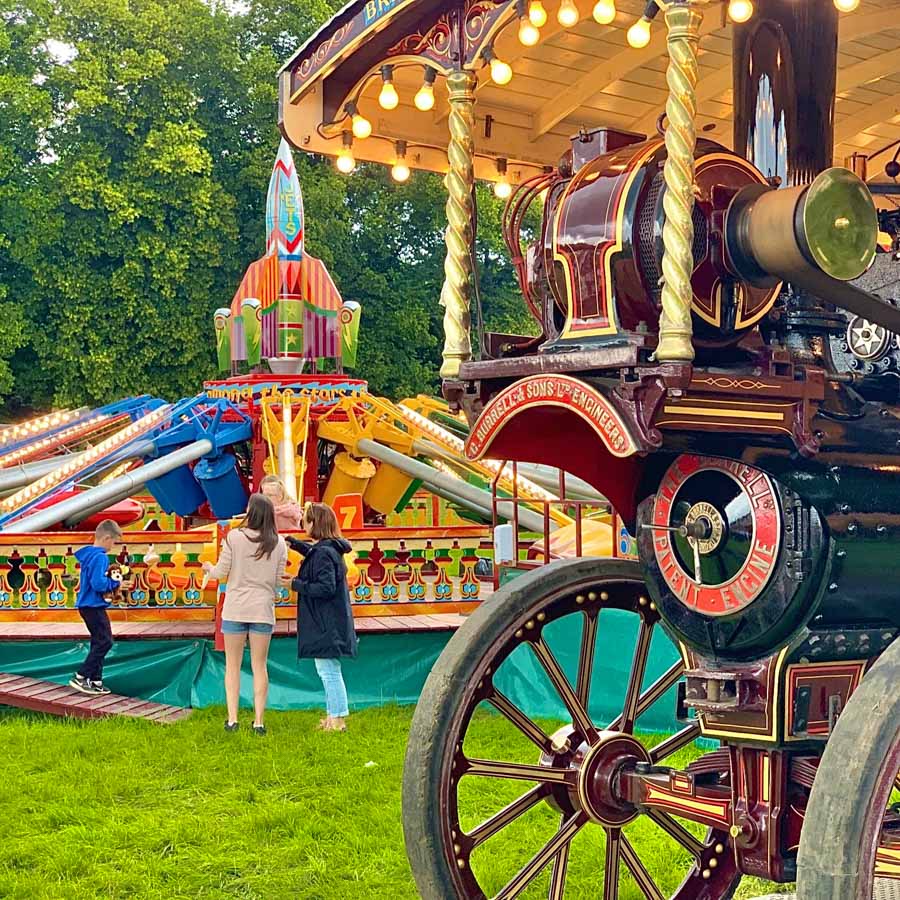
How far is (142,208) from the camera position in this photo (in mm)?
25500

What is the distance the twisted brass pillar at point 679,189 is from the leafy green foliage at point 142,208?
23084 mm

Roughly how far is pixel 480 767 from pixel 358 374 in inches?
959

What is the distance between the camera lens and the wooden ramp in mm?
8203

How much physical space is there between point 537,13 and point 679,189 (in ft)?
2.19

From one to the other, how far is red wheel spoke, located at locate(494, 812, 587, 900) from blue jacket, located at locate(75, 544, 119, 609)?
17.3ft

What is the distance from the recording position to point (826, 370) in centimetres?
329

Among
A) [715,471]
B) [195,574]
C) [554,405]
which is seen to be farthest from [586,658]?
[195,574]

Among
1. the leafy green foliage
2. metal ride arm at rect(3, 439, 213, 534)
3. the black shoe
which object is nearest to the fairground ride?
the black shoe

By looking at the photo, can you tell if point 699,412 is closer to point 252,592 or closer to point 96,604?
point 252,592

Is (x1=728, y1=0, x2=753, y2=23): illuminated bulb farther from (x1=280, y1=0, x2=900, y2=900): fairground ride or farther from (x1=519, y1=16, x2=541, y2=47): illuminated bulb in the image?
(x1=519, y1=16, x2=541, y2=47): illuminated bulb

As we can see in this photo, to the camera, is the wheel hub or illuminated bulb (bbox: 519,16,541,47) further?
the wheel hub

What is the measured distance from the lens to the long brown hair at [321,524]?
802 cm

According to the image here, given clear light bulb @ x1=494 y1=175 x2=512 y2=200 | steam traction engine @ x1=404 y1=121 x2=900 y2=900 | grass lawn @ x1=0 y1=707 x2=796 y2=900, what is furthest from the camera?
grass lawn @ x1=0 y1=707 x2=796 y2=900

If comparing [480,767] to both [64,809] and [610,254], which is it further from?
[64,809]
